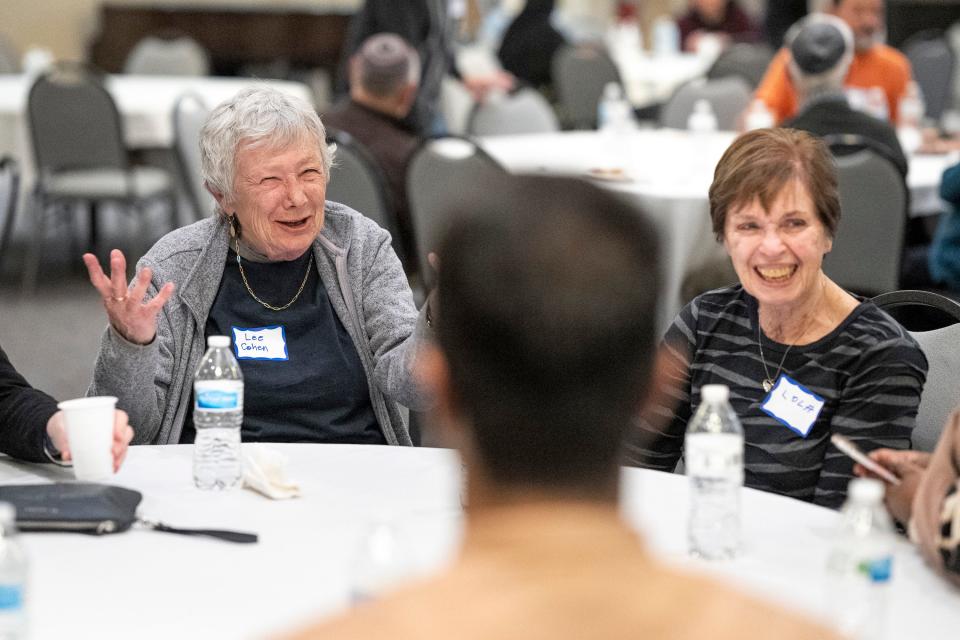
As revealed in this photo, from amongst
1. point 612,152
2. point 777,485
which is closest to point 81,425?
point 777,485

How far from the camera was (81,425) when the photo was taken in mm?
2125

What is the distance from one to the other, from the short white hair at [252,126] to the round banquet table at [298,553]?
0.72m

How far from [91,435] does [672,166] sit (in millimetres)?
3663

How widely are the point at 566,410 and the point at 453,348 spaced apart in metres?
0.09

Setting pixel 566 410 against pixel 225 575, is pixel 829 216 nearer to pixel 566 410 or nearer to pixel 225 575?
pixel 225 575

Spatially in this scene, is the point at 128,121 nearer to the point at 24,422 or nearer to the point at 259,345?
the point at 259,345

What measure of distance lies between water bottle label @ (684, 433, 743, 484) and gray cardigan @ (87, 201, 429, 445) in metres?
0.77

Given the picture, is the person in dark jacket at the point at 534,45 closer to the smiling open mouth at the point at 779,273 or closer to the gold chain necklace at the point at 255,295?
the gold chain necklace at the point at 255,295

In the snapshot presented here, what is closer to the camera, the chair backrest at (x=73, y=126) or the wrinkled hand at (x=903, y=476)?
the wrinkled hand at (x=903, y=476)

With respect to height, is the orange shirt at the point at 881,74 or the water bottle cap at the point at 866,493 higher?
the orange shirt at the point at 881,74

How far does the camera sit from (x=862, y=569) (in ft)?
5.24

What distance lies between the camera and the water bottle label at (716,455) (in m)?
1.89

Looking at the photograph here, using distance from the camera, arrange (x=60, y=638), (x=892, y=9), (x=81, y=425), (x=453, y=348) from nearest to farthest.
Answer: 1. (x=453, y=348)
2. (x=60, y=638)
3. (x=81, y=425)
4. (x=892, y=9)

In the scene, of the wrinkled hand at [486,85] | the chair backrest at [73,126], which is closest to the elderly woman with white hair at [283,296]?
the chair backrest at [73,126]
